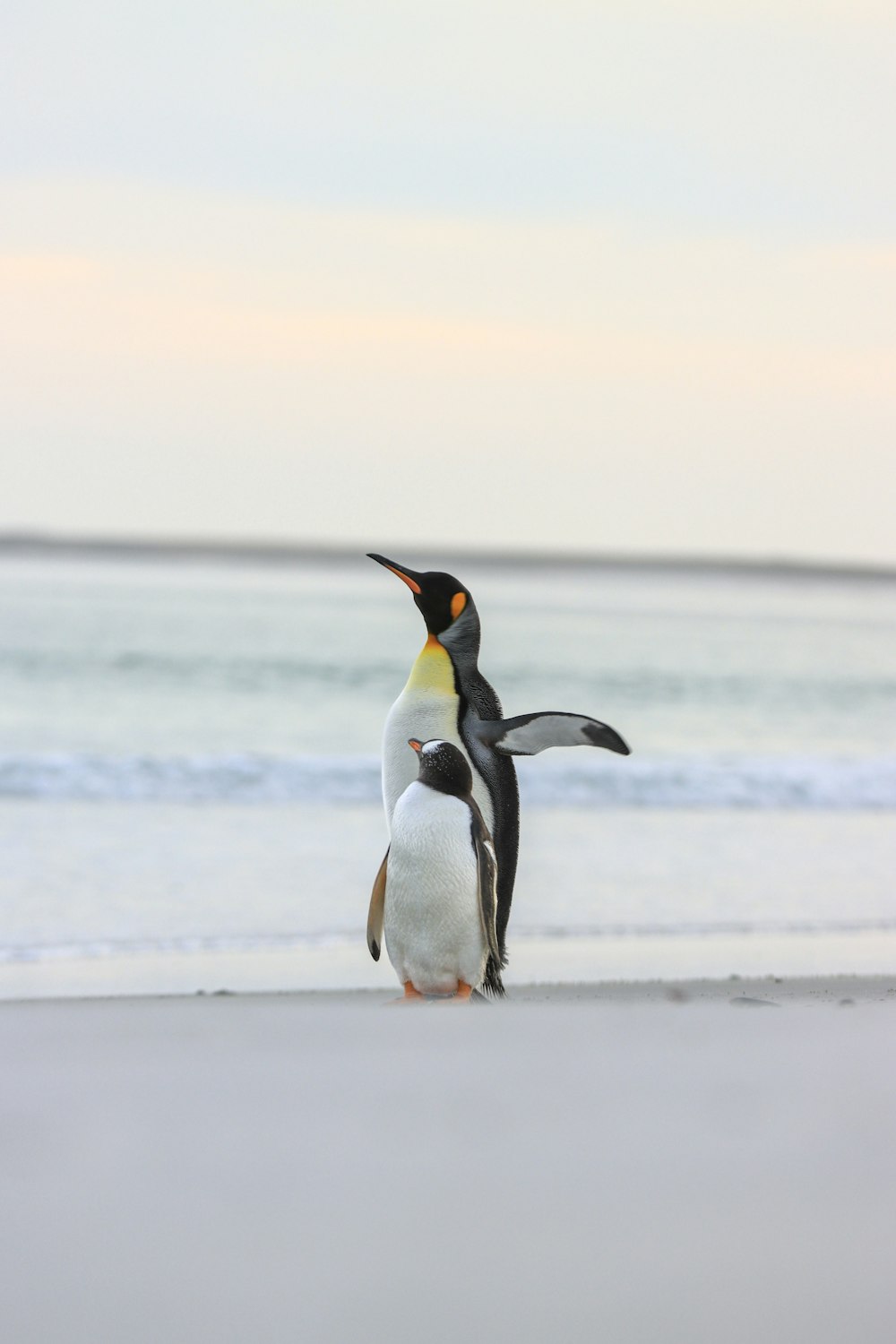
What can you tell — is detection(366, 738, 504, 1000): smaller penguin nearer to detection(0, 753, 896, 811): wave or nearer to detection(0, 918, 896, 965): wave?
detection(0, 918, 896, 965): wave

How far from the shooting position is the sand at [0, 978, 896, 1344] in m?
1.46

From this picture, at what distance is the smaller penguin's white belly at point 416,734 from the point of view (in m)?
2.90

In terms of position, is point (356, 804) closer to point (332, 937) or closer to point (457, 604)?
point (332, 937)

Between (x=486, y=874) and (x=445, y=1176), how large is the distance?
999 mm

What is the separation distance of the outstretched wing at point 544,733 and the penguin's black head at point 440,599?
0.70 ft

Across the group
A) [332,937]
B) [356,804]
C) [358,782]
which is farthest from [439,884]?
[358,782]

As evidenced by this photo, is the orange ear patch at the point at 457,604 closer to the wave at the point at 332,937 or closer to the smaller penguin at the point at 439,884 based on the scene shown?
the smaller penguin at the point at 439,884

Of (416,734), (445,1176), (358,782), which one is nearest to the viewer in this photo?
(445,1176)

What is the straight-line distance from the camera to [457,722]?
293cm

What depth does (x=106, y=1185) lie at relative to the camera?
1.70 metres

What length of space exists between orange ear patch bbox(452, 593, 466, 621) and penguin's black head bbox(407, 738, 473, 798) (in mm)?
322

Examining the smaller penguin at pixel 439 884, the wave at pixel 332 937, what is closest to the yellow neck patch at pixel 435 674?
the smaller penguin at pixel 439 884

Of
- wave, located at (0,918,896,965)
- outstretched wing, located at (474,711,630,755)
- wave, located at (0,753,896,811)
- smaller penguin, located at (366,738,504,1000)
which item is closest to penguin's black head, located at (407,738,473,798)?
smaller penguin, located at (366,738,504,1000)

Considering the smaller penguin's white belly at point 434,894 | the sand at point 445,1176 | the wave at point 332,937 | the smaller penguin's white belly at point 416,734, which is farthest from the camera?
the wave at point 332,937
